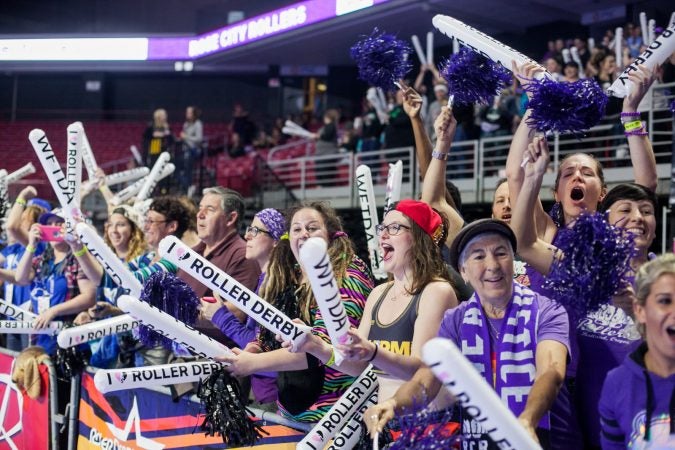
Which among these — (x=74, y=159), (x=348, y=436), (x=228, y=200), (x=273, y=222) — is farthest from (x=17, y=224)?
(x=348, y=436)

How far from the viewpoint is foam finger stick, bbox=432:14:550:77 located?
291 cm

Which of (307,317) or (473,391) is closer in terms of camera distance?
(473,391)

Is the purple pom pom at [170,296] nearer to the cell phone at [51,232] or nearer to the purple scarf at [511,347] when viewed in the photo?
the purple scarf at [511,347]

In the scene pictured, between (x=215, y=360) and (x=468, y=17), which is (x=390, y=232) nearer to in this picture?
(x=215, y=360)

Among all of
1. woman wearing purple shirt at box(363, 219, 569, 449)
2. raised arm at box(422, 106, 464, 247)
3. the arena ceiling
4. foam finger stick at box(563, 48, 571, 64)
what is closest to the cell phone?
raised arm at box(422, 106, 464, 247)

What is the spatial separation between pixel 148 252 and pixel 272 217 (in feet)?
4.57

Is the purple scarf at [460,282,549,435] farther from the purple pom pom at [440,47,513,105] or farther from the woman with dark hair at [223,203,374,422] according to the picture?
the purple pom pom at [440,47,513,105]

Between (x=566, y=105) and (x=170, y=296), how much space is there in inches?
57.1

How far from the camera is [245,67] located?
17.9 m

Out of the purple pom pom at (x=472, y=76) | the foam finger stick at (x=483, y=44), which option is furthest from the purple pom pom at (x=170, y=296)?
the foam finger stick at (x=483, y=44)

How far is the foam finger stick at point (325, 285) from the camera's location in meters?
1.97

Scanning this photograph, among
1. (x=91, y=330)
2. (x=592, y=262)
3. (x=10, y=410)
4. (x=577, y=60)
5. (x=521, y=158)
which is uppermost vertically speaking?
(x=577, y=60)

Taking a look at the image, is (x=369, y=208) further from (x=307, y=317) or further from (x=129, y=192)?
(x=129, y=192)

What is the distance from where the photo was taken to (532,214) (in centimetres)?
258
